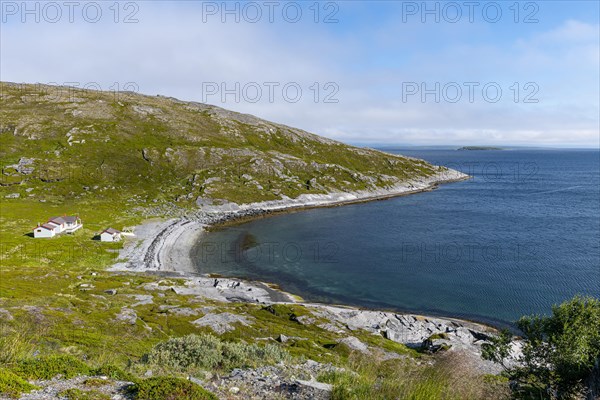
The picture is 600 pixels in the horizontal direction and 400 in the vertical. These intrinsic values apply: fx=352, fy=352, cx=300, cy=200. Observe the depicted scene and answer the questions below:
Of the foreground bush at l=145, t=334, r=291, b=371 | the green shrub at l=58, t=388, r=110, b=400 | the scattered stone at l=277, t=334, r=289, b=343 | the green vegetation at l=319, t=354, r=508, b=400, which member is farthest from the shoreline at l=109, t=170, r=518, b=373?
the green shrub at l=58, t=388, r=110, b=400

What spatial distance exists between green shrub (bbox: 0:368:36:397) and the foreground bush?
6183mm

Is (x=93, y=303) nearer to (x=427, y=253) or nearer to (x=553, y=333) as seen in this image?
(x=553, y=333)

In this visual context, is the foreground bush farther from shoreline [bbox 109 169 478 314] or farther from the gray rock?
shoreline [bbox 109 169 478 314]

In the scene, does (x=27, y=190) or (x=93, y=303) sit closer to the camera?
(x=93, y=303)

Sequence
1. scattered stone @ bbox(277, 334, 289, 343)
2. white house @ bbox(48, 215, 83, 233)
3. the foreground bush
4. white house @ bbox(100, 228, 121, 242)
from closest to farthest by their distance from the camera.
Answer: the foreground bush → scattered stone @ bbox(277, 334, 289, 343) → white house @ bbox(100, 228, 121, 242) → white house @ bbox(48, 215, 83, 233)

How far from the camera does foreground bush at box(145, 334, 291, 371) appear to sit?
17877 mm

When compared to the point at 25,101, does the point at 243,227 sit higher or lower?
lower

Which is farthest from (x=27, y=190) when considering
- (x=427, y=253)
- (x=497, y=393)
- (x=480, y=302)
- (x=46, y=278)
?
(x=497, y=393)

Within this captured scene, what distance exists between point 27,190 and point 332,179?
386 ft

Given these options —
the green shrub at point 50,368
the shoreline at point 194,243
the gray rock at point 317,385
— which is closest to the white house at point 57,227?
the shoreline at point 194,243

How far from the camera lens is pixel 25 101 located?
18812 cm

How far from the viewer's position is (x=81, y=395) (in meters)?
11.7

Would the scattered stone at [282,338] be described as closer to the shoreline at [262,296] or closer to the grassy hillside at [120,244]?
the grassy hillside at [120,244]

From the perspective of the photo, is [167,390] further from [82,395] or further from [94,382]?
[94,382]
